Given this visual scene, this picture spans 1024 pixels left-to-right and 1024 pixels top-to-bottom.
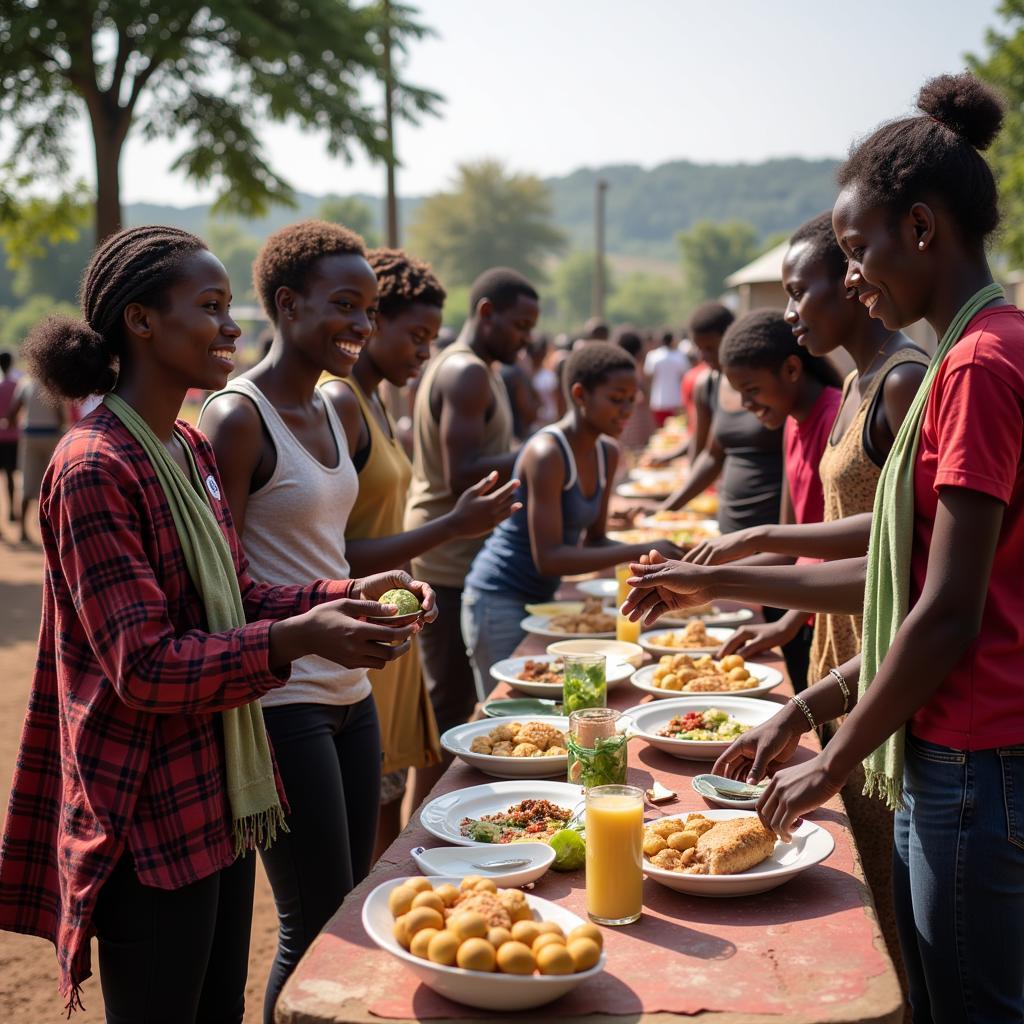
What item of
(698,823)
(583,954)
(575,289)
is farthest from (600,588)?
(575,289)

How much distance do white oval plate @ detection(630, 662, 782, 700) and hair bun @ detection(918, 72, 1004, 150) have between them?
165 cm

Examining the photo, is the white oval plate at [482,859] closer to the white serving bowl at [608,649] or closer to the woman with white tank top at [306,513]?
the woman with white tank top at [306,513]

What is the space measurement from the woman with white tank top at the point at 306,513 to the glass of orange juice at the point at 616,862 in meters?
0.85

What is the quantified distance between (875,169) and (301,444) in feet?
5.36

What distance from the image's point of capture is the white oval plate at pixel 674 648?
389 cm

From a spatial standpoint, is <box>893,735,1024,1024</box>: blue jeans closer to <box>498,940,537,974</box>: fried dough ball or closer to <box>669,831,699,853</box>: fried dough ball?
<box>669,831,699,853</box>: fried dough ball

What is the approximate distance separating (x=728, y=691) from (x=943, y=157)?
69.1 inches

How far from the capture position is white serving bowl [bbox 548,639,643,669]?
12.1 ft

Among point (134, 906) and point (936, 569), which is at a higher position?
point (936, 569)

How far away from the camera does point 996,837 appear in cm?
192

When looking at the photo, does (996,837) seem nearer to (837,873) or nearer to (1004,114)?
(837,873)

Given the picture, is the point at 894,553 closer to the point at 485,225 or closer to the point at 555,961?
the point at 555,961

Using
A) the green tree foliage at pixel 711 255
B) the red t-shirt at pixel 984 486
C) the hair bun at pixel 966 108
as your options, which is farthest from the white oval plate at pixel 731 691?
the green tree foliage at pixel 711 255

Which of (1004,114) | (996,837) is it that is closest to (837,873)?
(996,837)
